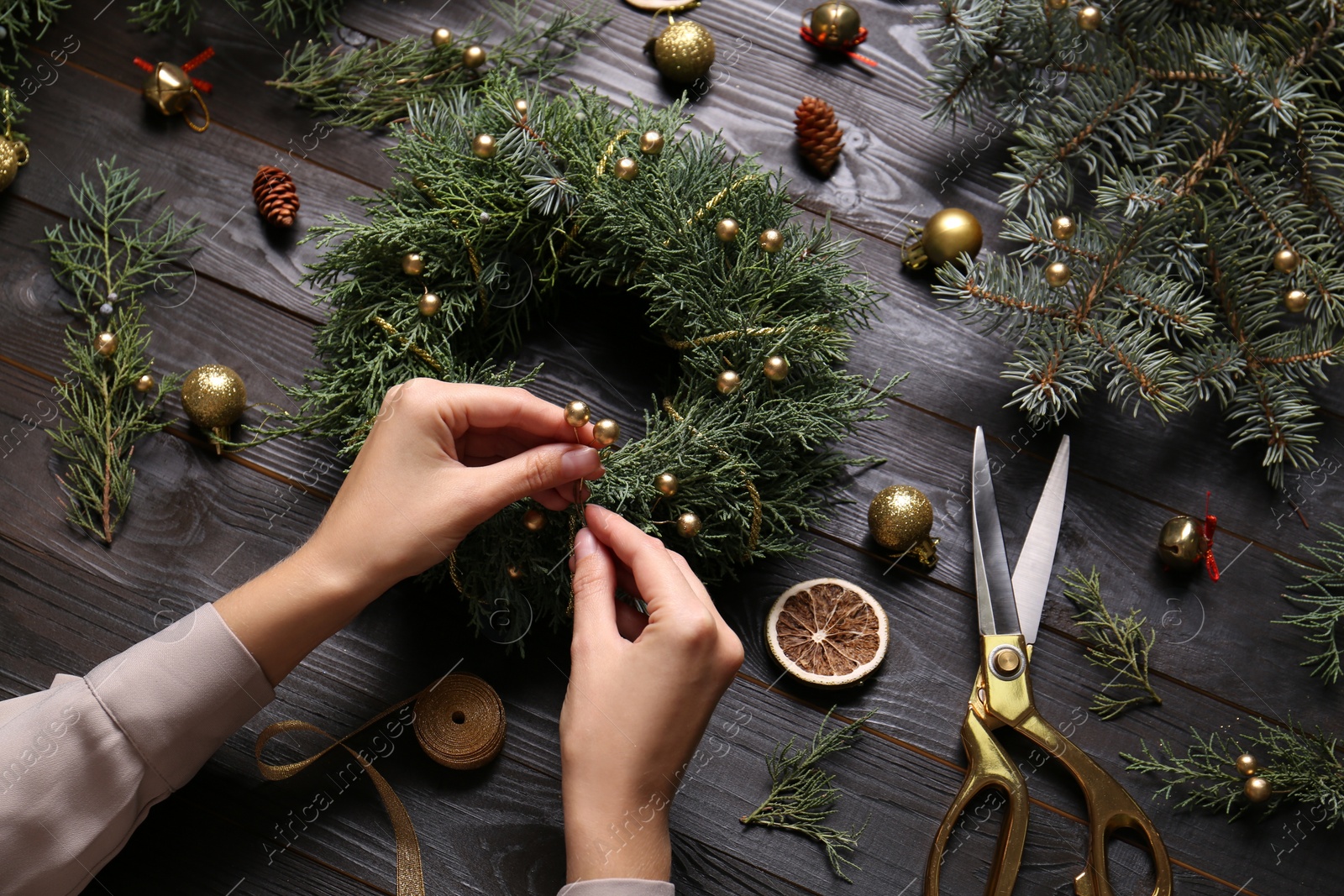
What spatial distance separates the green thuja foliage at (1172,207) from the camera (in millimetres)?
1250

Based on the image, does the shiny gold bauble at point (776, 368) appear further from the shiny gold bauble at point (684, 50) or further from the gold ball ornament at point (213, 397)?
the gold ball ornament at point (213, 397)

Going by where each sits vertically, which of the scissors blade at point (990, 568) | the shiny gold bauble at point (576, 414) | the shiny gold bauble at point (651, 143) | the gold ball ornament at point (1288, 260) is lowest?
the scissors blade at point (990, 568)

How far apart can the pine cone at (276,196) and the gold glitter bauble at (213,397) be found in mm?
239

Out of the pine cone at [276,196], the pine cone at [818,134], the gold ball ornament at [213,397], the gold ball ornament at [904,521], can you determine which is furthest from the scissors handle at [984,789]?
the pine cone at [276,196]

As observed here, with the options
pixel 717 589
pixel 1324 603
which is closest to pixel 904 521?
pixel 717 589

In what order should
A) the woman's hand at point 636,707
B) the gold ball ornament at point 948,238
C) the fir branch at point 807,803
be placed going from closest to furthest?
the woman's hand at point 636,707 → the fir branch at point 807,803 → the gold ball ornament at point 948,238

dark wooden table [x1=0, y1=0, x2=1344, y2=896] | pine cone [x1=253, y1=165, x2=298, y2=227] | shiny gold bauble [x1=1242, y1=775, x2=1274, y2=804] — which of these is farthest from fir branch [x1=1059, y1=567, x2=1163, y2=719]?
pine cone [x1=253, y1=165, x2=298, y2=227]

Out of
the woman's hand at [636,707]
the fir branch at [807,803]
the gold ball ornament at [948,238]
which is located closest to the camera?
the woman's hand at [636,707]

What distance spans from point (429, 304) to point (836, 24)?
0.77 meters

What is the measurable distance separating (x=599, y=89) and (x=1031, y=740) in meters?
1.15

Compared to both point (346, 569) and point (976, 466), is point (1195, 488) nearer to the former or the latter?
point (976, 466)

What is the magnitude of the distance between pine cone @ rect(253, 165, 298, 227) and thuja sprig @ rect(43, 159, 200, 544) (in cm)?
12

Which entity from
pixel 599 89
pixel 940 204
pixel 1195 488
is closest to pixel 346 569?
pixel 599 89

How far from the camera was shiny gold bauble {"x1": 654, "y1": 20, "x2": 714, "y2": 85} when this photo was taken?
142cm
